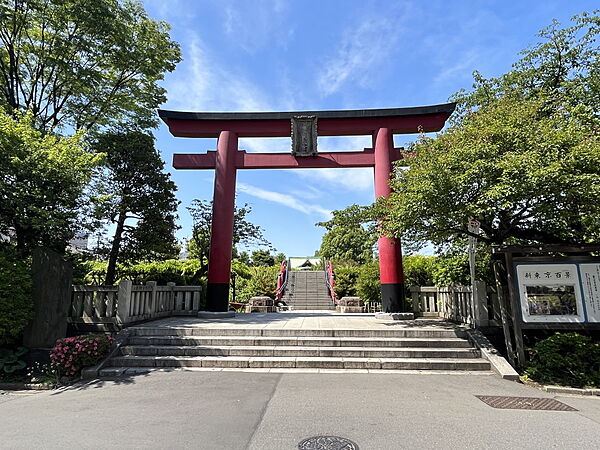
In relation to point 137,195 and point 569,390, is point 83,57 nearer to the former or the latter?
point 137,195

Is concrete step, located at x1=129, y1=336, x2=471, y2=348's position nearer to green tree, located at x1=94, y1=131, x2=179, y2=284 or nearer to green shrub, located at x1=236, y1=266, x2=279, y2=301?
green tree, located at x1=94, y1=131, x2=179, y2=284

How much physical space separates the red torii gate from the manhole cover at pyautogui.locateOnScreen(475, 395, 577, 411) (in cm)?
611

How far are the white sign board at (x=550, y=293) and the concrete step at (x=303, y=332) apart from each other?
1.43 m

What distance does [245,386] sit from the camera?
4953mm

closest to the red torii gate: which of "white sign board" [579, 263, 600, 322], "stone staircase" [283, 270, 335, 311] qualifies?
"white sign board" [579, 263, 600, 322]

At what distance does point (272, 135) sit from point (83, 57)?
21.1ft

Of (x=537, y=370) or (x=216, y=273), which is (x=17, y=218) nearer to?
(x=216, y=273)

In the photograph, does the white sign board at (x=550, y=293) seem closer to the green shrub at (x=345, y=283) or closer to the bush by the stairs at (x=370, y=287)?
the bush by the stairs at (x=370, y=287)

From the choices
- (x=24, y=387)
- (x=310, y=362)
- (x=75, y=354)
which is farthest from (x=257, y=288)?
(x=24, y=387)

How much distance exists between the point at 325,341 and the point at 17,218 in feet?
21.8

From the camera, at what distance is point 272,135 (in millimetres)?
10656

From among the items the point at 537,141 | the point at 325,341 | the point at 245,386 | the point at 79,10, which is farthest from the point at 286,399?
the point at 79,10

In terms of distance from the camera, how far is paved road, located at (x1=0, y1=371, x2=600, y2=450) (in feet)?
10.5

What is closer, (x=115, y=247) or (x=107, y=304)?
(x=107, y=304)
